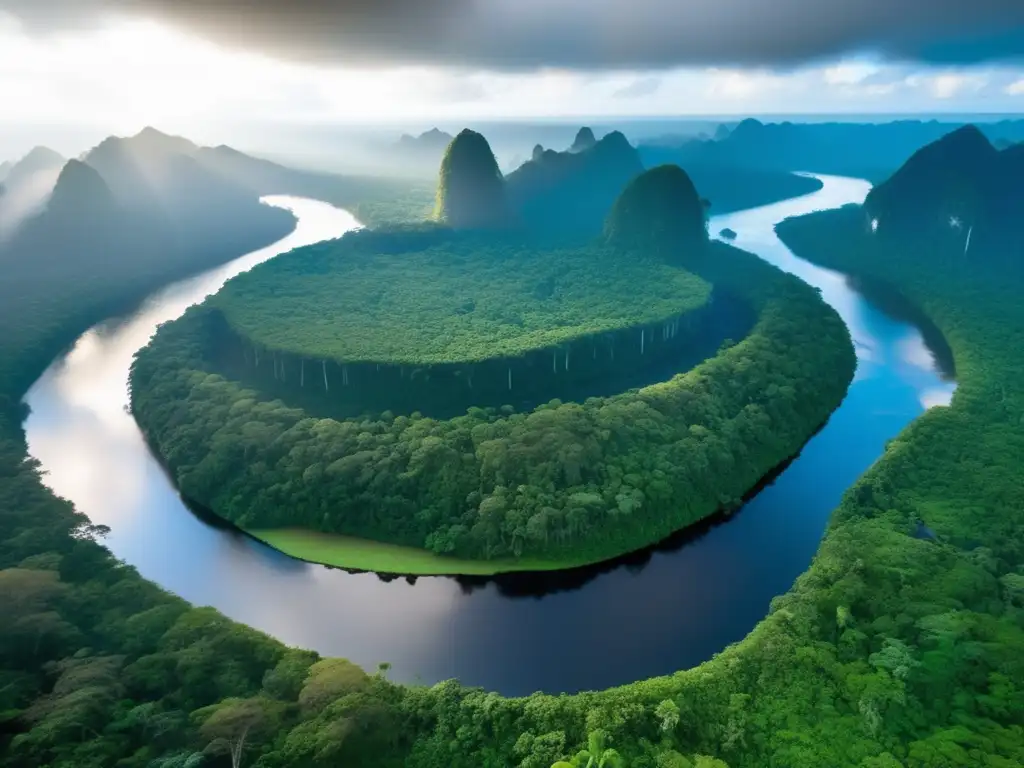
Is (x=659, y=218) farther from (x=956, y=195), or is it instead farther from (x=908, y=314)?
(x=956, y=195)

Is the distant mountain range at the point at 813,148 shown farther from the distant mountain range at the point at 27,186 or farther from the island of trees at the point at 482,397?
the distant mountain range at the point at 27,186

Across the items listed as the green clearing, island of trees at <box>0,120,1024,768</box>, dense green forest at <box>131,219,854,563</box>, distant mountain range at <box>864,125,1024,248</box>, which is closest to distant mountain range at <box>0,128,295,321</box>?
dense green forest at <box>131,219,854,563</box>

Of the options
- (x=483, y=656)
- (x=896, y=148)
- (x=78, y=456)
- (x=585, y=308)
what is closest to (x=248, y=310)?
(x=78, y=456)

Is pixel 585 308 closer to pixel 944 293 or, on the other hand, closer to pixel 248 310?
pixel 248 310

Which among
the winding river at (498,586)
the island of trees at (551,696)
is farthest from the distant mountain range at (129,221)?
the island of trees at (551,696)

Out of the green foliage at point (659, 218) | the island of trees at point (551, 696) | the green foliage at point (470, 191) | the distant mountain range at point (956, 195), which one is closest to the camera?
the island of trees at point (551, 696)

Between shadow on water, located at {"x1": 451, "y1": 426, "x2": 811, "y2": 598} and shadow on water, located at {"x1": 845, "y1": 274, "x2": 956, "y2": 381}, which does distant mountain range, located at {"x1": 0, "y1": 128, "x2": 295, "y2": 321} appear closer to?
shadow on water, located at {"x1": 451, "y1": 426, "x2": 811, "y2": 598}
